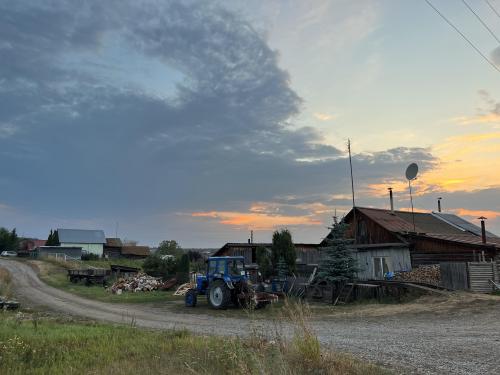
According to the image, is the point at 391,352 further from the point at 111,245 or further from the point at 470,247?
the point at 111,245

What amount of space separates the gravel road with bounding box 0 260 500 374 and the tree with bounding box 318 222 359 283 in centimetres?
686

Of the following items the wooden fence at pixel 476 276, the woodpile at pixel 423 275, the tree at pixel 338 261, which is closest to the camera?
the wooden fence at pixel 476 276

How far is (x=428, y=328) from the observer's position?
1385 centimetres

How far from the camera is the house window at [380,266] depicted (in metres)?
29.3

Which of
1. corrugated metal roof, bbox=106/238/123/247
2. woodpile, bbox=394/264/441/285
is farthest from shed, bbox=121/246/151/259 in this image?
woodpile, bbox=394/264/441/285

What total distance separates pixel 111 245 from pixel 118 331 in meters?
90.3

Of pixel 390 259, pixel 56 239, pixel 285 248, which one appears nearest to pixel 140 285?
pixel 285 248

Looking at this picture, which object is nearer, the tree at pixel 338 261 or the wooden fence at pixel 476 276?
the wooden fence at pixel 476 276

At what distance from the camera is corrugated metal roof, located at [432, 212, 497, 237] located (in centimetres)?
3691

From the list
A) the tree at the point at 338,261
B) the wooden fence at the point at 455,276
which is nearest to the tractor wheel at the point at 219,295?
the tree at the point at 338,261

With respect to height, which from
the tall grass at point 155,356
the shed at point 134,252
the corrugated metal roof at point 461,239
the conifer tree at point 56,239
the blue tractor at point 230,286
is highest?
the conifer tree at point 56,239

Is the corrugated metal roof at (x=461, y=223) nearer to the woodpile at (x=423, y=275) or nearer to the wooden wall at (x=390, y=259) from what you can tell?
the wooden wall at (x=390, y=259)

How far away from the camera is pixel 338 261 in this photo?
2430 centimetres

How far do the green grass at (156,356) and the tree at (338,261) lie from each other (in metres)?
14.6
